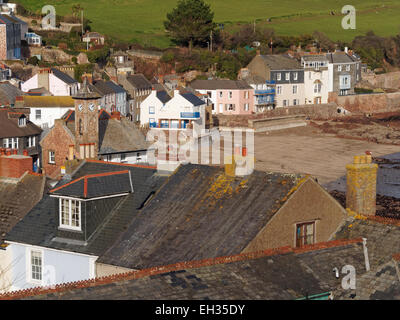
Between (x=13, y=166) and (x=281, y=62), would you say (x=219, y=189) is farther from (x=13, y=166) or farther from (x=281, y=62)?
(x=281, y=62)

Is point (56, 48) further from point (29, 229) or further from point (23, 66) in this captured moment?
point (29, 229)

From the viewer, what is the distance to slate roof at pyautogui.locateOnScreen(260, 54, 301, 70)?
3848 inches

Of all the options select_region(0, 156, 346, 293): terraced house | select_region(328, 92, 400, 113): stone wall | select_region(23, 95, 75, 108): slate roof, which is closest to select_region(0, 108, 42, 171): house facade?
select_region(23, 95, 75, 108): slate roof

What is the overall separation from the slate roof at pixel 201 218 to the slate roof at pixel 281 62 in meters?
78.7

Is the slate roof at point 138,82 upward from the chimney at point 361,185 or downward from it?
upward

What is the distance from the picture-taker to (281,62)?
327 feet

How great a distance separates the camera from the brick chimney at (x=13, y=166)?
25.9 meters

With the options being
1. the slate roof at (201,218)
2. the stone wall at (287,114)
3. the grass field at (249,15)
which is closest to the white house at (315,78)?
the stone wall at (287,114)

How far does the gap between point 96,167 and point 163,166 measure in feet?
7.28

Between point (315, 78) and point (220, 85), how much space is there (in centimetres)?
1788

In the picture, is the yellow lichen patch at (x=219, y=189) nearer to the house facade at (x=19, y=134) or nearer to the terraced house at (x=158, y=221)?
the terraced house at (x=158, y=221)

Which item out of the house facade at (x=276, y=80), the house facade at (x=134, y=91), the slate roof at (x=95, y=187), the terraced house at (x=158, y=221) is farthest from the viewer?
the house facade at (x=276, y=80)

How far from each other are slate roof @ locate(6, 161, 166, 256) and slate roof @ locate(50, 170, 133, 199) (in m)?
0.30

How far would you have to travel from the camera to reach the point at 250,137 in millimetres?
81312
